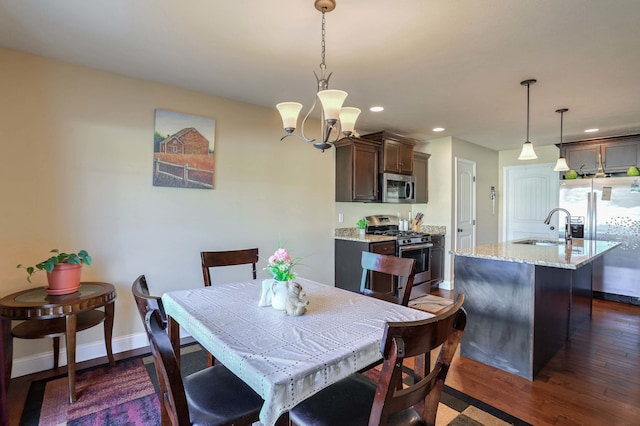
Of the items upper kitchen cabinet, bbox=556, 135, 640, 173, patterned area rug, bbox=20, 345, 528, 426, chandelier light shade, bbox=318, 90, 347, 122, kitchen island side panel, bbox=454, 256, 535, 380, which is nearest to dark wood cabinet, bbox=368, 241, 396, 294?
kitchen island side panel, bbox=454, 256, 535, 380

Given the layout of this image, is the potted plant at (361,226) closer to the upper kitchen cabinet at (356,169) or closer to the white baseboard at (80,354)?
the upper kitchen cabinet at (356,169)

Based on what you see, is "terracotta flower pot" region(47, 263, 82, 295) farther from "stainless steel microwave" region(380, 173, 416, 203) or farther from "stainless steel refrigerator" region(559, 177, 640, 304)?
"stainless steel refrigerator" region(559, 177, 640, 304)

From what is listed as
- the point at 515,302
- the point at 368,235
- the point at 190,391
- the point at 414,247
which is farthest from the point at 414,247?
the point at 190,391

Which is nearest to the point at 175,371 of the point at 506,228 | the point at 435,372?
the point at 435,372

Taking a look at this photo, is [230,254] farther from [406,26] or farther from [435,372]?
[406,26]

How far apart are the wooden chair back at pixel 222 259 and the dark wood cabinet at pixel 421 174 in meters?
3.38

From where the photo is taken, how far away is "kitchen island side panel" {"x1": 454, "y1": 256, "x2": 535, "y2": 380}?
245cm

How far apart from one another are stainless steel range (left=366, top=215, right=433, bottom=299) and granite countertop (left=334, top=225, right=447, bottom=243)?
0.23 metres

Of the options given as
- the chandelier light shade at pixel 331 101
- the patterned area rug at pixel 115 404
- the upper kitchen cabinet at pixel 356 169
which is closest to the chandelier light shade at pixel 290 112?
the chandelier light shade at pixel 331 101

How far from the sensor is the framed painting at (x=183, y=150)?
2.93 meters

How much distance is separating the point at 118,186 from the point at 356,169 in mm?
2664

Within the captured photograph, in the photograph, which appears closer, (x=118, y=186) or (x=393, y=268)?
(x=393, y=268)

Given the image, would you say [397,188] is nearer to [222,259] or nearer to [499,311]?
[499,311]

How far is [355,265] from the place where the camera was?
13.3ft
